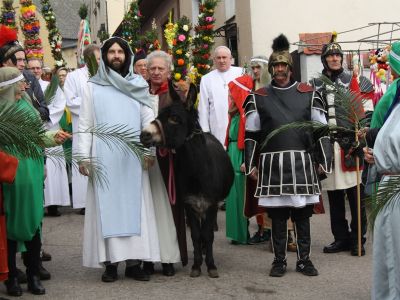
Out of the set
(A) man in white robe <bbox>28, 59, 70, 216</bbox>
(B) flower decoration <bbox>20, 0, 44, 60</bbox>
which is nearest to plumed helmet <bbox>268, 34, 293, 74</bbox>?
(A) man in white robe <bbox>28, 59, 70, 216</bbox>

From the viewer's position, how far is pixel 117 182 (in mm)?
7371

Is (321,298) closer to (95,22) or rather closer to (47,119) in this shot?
(47,119)

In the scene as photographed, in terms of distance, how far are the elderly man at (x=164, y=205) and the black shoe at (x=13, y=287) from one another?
129 cm

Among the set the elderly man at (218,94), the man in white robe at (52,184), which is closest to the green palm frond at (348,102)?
the elderly man at (218,94)

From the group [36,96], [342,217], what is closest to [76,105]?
[36,96]

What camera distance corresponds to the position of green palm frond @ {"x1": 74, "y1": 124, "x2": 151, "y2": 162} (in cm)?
651

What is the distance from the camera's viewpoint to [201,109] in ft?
36.3

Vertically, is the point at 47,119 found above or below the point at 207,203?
above

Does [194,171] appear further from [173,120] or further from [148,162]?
[173,120]

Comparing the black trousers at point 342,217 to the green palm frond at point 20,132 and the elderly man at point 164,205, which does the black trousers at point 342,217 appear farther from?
the green palm frond at point 20,132

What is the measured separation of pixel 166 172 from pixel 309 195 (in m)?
1.31

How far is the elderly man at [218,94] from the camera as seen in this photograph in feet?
35.9

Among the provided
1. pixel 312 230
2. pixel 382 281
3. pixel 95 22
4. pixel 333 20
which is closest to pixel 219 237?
pixel 312 230

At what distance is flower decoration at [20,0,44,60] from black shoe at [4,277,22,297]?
9.22 meters
